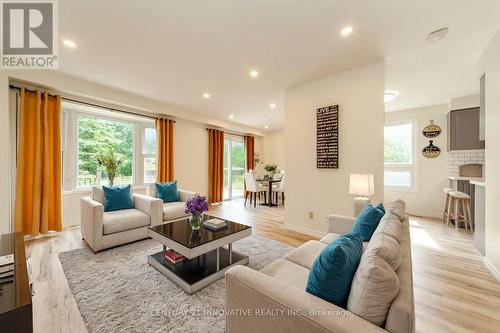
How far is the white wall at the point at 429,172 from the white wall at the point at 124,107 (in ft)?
15.6

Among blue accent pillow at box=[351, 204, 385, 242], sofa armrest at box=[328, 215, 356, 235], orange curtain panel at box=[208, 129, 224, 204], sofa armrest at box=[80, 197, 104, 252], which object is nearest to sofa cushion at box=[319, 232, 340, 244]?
sofa armrest at box=[328, 215, 356, 235]

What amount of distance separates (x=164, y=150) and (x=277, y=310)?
4469 millimetres

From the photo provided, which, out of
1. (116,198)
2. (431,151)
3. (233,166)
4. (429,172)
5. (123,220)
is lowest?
(123,220)

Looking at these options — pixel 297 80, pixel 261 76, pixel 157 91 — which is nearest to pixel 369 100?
pixel 297 80

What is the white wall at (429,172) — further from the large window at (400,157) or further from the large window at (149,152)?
the large window at (149,152)

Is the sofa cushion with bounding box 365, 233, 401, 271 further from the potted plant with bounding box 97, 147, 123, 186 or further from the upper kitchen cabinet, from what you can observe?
the upper kitchen cabinet

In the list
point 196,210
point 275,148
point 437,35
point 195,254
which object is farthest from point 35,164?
point 275,148

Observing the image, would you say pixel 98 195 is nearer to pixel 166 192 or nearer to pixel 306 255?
pixel 166 192

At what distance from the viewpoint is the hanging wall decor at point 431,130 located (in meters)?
4.50

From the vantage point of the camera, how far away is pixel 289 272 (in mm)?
1406

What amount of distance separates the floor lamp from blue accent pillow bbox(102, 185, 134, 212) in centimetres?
347

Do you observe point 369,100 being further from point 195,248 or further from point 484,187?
point 195,248

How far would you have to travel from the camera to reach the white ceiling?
1823mm

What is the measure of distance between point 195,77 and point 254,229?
2.85 meters
